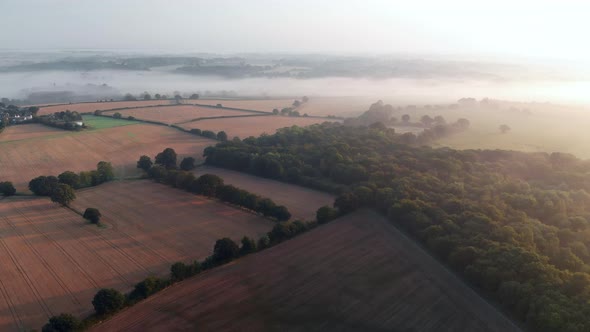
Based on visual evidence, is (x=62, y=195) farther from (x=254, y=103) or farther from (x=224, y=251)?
(x=254, y=103)

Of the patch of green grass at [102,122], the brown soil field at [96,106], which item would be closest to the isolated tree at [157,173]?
the patch of green grass at [102,122]

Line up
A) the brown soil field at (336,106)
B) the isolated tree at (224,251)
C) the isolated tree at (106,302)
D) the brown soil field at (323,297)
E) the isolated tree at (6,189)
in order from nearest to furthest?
the brown soil field at (323,297)
the isolated tree at (106,302)
the isolated tree at (224,251)
the isolated tree at (6,189)
the brown soil field at (336,106)

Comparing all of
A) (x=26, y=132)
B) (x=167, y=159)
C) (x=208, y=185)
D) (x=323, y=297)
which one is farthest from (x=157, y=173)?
(x=26, y=132)

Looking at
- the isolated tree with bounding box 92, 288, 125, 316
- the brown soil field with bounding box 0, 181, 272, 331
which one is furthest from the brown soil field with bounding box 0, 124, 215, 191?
the isolated tree with bounding box 92, 288, 125, 316

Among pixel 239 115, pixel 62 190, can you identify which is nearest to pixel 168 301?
pixel 62 190

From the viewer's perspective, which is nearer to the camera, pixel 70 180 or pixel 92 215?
pixel 92 215

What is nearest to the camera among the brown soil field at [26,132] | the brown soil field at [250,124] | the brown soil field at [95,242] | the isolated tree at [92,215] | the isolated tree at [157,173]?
the brown soil field at [95,242]

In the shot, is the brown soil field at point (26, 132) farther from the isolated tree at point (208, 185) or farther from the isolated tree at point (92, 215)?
the isolated tree at point (208, 185)
